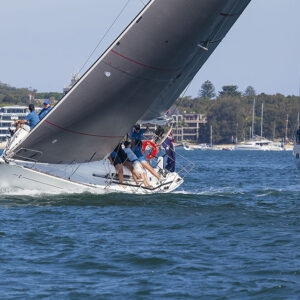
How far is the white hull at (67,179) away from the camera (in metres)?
16.2

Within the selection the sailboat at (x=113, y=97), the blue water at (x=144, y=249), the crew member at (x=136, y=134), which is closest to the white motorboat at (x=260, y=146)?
the crew member at (x=136, y=134)

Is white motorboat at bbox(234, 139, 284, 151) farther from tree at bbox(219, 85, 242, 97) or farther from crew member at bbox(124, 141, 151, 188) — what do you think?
crew member at bbox(124, 141, 151, 188)

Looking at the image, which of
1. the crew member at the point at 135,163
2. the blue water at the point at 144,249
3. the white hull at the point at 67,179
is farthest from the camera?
the crew member at the point at 135,163

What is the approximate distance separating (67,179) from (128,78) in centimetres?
290

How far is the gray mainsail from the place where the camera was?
1524 centimetres

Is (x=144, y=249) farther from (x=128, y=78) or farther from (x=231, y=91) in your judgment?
(x=231, y=91)

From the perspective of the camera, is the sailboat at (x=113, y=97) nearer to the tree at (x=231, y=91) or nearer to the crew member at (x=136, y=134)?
the crew member at (x=136, y=134)

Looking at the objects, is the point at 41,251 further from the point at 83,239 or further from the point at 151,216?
the point at 151,216

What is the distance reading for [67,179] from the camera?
16.8 meters

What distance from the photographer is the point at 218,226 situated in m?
13.4

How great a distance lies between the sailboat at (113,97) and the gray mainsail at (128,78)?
0.02 meters

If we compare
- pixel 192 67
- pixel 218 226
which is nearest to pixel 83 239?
pixel 218 226

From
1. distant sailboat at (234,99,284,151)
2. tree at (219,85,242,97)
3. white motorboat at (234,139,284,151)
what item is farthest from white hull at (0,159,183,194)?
tree at (219,85,242,97)

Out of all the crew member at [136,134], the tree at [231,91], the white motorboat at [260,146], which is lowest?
the white motorboat at [260,146]
